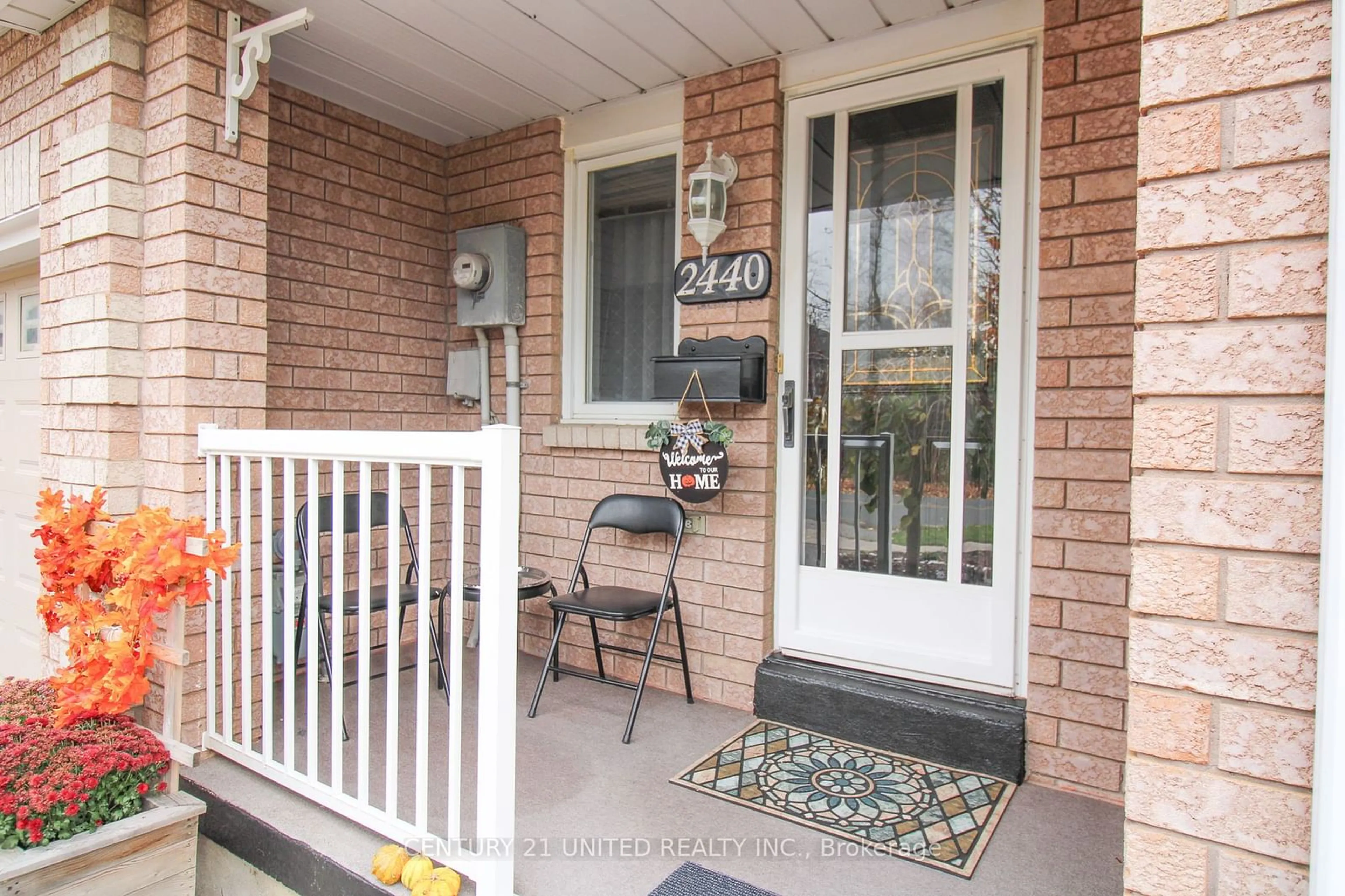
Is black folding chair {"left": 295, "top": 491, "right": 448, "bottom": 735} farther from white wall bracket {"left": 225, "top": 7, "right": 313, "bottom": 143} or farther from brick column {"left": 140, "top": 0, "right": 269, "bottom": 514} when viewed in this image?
white wall bracket {"left": 225, "top": 7, "right": 313, "bottom": 143}

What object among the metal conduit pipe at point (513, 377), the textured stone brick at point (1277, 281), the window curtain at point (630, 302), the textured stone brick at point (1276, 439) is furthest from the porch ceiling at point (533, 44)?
the textured stone brick at point (1276, 439)

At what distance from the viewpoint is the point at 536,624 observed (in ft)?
11.7

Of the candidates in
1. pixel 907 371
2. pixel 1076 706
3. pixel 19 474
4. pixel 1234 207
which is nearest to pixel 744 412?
pixel 907 371

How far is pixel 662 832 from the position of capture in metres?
2.09

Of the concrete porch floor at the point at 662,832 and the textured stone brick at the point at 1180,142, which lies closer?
the textured stone brick at the point at 1180,142

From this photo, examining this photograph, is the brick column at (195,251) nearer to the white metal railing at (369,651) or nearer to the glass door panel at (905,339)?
the white metal railing at (369,651)

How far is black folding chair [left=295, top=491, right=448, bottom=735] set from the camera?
264cm

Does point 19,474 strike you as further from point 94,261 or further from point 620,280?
point 620,280

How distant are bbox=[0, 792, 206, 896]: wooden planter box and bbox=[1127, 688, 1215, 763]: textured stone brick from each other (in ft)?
7.17

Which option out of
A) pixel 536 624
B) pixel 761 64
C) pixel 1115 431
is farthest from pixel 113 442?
pixel 1115 431

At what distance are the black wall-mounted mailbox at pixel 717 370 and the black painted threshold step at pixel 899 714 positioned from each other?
39.6 inches

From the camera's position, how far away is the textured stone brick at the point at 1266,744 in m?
0.93

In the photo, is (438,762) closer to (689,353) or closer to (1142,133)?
(689,353)

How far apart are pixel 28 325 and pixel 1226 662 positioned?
4336 mm
